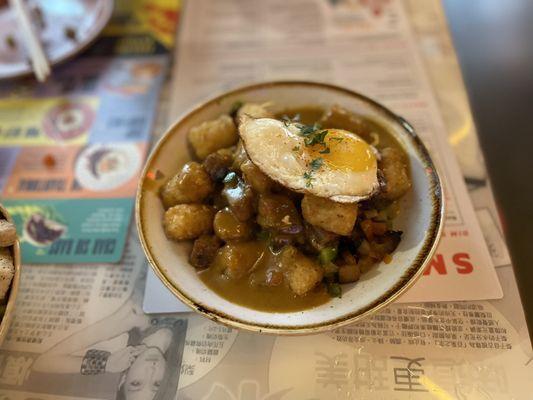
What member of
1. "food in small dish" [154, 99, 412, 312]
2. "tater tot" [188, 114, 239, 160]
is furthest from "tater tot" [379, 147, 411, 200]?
"tater tot" [188, 114, 239, 160]

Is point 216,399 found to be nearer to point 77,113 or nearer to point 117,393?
point 117,393

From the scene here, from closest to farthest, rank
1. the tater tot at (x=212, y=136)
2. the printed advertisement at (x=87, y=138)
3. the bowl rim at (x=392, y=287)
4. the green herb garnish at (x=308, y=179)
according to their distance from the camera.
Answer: the bowl rim at (x=392, y=287) → the green herb garnish at (x=308, y=179) → the tater tot at (x=212, y=136) → the printed advertisement at (x=87, y=138)

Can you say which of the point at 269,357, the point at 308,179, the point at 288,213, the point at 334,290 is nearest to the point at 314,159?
the point at 308,179

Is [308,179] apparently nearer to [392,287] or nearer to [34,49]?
[392,287]

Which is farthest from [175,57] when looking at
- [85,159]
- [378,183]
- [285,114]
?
[378,183]

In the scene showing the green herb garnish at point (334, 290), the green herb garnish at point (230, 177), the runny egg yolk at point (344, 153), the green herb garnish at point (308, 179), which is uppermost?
the runny egg yolk at point (344, 153)

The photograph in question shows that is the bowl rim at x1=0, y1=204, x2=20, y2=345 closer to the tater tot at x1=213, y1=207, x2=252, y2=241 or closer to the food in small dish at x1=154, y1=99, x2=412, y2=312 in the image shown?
the food in small dish at x1=154, y1=99, x2=412, y2=312

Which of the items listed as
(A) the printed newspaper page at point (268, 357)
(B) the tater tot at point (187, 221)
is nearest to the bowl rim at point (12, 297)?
(A) the printed newspaper page at point (268, 357)

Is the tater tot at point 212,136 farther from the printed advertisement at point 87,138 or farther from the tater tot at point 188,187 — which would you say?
the printed advertisement at point 87,138
